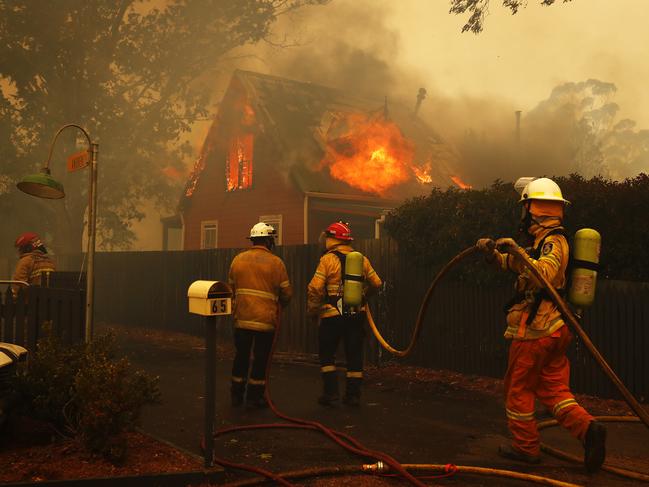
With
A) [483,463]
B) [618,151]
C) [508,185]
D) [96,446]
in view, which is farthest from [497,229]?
[618,151]

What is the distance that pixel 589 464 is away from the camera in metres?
4.59

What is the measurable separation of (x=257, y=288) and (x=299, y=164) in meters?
12.1

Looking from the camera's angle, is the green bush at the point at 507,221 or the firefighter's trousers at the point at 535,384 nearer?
the firefighter's trousers at the point at 535,384

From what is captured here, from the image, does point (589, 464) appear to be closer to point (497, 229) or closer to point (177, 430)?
point (177, 430)

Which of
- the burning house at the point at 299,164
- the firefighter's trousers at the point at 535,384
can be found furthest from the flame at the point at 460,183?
the firefighter's trousers at the point at 535,384

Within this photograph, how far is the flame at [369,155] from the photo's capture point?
1897cm

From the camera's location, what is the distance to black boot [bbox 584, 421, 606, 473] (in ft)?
14.9

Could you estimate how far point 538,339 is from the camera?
499 cm

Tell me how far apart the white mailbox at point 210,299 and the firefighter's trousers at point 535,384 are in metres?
2.33

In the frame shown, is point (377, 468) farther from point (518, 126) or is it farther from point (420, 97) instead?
point (518, 126)

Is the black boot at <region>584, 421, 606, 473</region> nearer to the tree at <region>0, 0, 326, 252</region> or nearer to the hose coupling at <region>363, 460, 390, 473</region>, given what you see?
the hose coupling at <region>363, 460, 390, 473</region>

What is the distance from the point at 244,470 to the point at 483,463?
184cm

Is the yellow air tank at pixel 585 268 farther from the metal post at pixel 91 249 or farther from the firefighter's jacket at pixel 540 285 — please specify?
the metal post at pixel 91 249

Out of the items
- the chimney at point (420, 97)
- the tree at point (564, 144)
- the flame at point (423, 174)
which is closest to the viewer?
the flame at point (423, 174)
